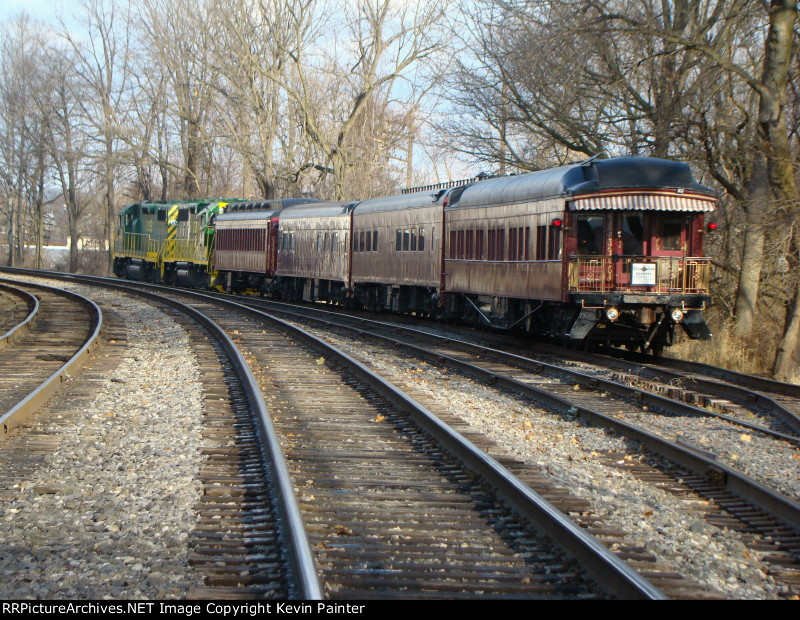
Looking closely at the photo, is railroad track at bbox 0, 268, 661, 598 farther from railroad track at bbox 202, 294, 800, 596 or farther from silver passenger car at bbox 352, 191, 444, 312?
silver passenger car at bbox 352, 191, 444, 312

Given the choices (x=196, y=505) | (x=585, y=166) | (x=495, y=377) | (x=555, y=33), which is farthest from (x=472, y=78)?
(x=196, y=505)

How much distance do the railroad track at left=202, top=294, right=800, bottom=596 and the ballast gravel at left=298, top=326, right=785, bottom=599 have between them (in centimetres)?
13

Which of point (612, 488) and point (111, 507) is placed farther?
point (612, 488)

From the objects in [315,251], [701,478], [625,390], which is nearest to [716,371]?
[625,390]

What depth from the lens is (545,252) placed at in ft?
54.6

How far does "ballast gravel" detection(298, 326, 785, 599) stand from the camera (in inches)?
205

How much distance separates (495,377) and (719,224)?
11548mm

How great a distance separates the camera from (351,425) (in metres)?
9.33

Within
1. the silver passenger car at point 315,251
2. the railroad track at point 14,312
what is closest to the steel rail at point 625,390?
the railroad track at point 14,312

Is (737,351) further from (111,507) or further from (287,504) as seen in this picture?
(111,507)

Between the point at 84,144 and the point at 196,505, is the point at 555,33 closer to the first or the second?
the point at 196,505

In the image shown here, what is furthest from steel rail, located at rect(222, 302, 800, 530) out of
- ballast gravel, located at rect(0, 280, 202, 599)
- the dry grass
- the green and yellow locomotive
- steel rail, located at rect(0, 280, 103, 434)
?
the green and yellow locomotive

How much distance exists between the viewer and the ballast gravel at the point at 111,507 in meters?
4.82

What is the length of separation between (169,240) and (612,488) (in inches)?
1505
